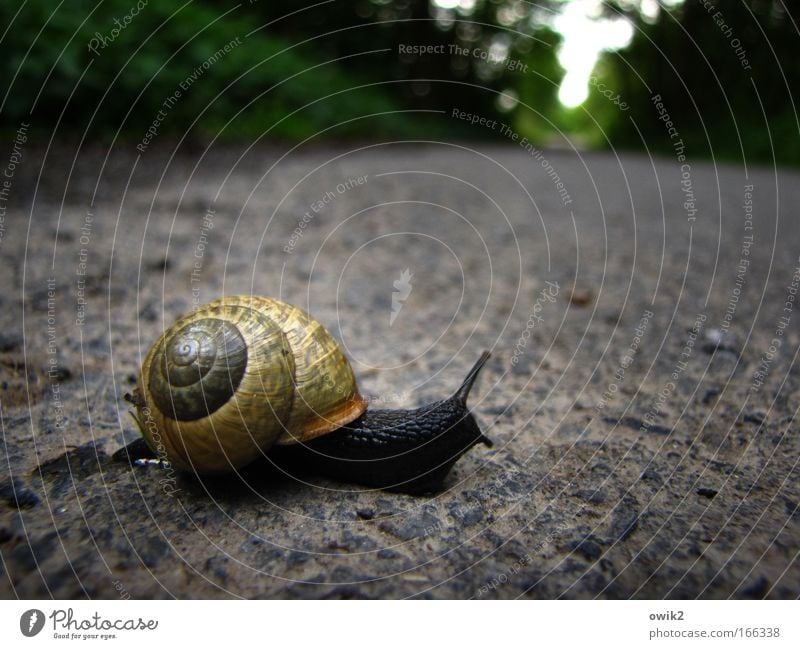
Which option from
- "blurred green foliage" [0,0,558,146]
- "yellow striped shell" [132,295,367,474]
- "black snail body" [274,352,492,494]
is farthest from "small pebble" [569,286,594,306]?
"yellow striped shell" [132,295,367,474]

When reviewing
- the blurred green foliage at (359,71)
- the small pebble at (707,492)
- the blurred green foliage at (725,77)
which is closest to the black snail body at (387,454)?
the small pebble at (707,492)

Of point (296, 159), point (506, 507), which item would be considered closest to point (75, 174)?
point (296, 159)

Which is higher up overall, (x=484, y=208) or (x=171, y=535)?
(x=484, y=208)

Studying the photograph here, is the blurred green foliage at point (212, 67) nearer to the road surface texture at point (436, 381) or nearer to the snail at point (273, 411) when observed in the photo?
the road surface texture at point (436, 381)

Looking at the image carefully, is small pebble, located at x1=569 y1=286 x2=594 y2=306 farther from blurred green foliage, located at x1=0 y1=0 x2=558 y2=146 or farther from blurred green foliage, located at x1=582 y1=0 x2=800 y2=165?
blurred green foliage, located at x1=582 y1=0 x2=800 y2=165

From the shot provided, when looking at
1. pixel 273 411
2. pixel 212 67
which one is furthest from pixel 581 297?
pixel 212 67

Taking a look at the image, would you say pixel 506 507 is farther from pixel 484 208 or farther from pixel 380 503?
pixel 484 208
